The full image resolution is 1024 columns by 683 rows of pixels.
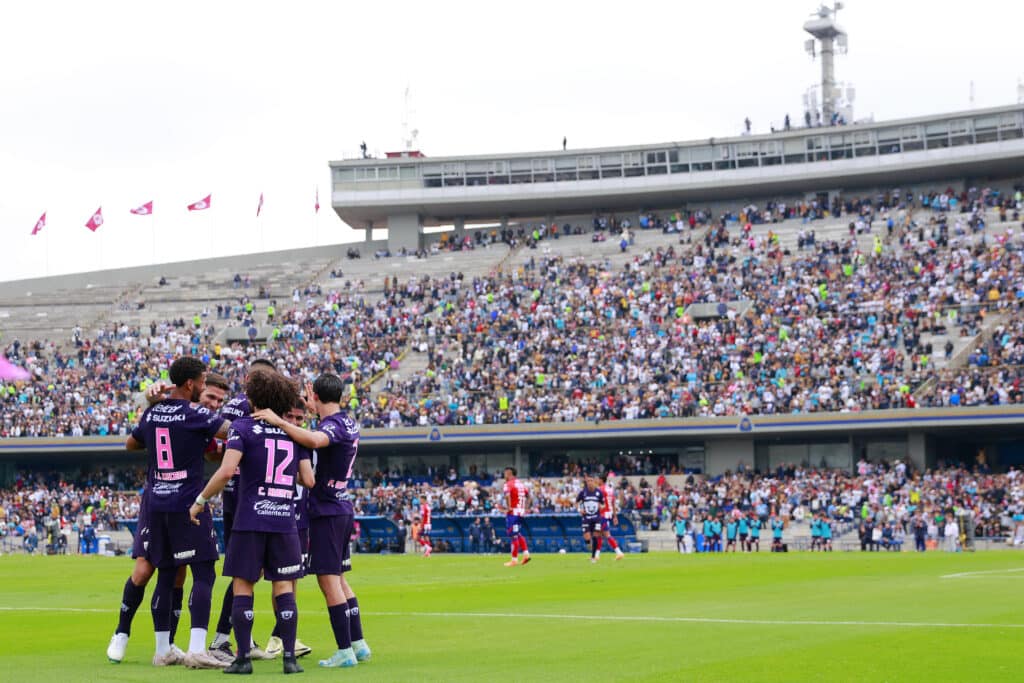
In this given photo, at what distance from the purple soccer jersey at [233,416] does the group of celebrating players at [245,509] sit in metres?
0.02

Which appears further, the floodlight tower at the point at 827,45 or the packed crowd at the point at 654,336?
the floodlight tower at the point at 827,45

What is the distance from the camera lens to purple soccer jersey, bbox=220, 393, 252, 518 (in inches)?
465

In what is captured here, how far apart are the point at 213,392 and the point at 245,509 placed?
1.78 meters

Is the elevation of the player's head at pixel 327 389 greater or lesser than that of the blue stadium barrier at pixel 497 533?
greater

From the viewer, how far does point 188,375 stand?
11898 millimetres

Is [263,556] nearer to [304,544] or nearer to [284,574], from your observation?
[284,574]

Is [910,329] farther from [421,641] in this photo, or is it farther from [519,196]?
[421,641]

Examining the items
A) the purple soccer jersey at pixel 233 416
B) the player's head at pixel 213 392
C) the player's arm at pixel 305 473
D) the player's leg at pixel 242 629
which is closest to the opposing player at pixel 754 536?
the purple soccer jersey at pixel 233 416

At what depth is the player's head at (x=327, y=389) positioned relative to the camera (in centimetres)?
1134

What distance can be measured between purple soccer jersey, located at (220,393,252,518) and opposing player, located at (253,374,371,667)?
24.7 inches

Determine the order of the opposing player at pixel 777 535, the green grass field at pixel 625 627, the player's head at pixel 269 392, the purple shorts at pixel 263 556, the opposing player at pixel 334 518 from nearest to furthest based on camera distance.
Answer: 1. the green grass field at pixel 625 627
2. the purple shorts at pixel 263 556
3. the player's head at pixel 269 392
4. the opposing player at pixel 334 518
5. the opposing player at pixel 777 535

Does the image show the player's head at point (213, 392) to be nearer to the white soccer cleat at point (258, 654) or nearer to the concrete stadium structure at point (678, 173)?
the white soccer cleat at point (258, 654)

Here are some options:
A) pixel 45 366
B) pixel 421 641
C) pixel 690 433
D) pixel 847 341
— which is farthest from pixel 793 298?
pixel 421 641

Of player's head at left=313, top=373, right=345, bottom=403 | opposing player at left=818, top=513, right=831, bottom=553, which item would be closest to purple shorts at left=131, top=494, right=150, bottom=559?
player's head at left=313, top=373, right=345, bottom=403
